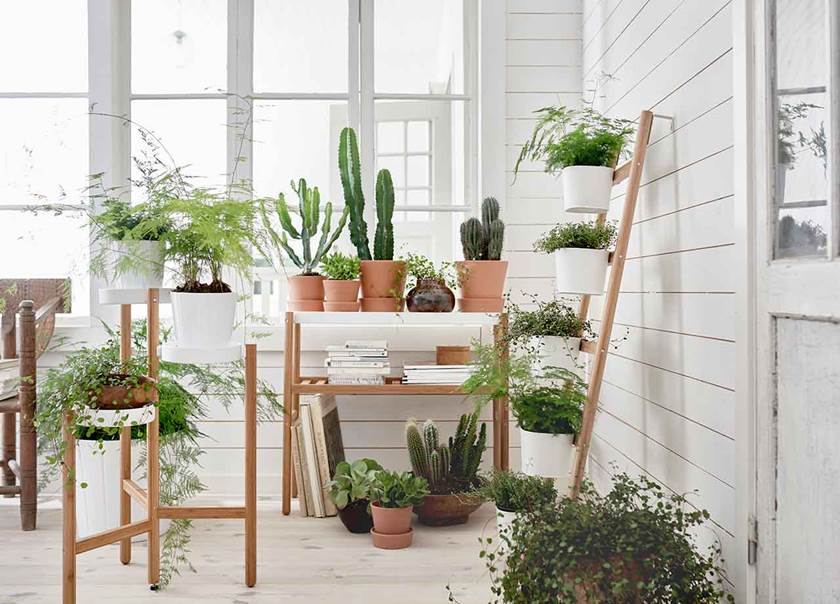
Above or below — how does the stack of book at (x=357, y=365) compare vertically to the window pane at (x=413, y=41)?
below

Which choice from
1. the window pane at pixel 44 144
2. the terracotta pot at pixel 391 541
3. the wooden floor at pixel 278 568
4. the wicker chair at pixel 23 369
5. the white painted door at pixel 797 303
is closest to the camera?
the white painted door at pixel 797 303

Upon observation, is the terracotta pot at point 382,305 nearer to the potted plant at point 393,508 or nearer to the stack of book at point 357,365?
the stack of book at point 357,365

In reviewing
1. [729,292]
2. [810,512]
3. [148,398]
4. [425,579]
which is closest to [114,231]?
[148,398]

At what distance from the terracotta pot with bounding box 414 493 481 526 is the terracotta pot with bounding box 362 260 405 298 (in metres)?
0.85

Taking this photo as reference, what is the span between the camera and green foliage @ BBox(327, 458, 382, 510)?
2877 millimetres

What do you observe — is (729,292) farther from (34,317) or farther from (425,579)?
(34,317)

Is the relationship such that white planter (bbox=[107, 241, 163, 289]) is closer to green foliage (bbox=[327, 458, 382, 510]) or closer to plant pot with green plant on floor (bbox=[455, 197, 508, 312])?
green foliage (bbox=[327, 458, 382, 510])

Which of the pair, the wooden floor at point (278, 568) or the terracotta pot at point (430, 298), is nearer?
the wooden floor at point (278, 568)

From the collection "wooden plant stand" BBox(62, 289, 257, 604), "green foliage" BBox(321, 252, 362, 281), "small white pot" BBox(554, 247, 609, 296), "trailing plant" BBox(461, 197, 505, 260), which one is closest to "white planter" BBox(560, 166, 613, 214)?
"small white pot" BBox(554, 247, 609, 296)

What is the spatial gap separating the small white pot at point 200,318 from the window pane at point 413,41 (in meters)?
1.73

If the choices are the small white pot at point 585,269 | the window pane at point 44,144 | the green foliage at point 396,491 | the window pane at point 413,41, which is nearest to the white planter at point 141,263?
the green foliage at point 396,491

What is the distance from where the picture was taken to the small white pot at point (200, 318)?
2.27 m

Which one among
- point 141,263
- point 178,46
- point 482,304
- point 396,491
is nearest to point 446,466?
point 396,491

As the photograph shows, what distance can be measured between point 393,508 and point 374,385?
1.77 feet
